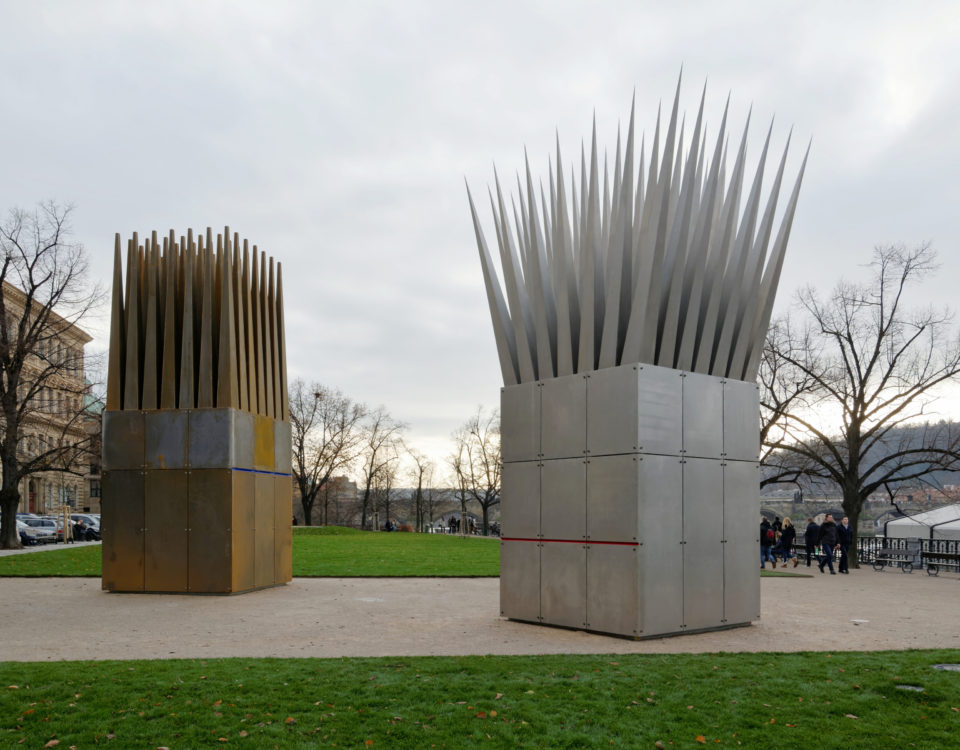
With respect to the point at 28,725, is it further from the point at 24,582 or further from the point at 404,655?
the point at 24,582

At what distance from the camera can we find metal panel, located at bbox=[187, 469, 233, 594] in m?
17.0

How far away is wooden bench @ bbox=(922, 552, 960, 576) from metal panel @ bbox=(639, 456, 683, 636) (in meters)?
15.0

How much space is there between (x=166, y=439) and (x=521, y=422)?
26.3 feet

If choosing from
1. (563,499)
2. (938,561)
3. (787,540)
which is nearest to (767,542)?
(787,540)

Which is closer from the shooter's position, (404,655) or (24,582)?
(404,655)

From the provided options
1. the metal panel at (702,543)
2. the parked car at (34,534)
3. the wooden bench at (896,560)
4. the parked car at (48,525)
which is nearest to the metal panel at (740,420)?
the metal panel at (702,543)

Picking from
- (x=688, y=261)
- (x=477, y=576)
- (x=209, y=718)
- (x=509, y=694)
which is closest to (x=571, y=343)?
(x=688, y=261)

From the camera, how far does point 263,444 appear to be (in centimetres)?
1864

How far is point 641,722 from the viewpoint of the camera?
7426mm

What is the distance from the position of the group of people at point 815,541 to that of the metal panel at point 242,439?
14.7m

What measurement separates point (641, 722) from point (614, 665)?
6.82 feet

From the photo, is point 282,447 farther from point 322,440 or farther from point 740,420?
point 322,440

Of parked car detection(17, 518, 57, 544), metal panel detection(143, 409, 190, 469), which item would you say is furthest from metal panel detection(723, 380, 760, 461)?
parked car detection(17, 518, 57, 544)

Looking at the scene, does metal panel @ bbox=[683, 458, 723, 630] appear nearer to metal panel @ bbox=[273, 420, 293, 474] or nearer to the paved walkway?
the paved walkway
